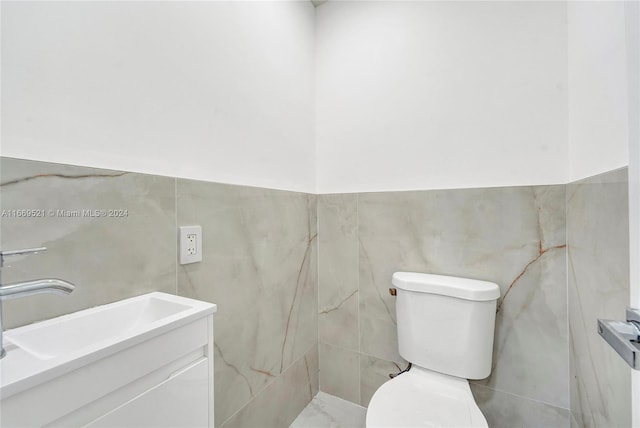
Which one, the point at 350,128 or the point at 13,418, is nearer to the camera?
the point at 13,418

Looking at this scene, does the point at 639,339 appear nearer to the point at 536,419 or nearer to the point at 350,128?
the point at 536,419

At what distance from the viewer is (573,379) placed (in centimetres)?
105

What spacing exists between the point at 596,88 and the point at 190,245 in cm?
134

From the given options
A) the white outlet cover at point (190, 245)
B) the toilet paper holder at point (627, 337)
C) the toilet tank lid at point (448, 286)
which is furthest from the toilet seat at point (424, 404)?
the white outlet cover at point (190, 245)

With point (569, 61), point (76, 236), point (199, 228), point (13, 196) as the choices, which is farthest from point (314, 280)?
point (569, 61)

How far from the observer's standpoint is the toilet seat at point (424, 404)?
0.88 meters

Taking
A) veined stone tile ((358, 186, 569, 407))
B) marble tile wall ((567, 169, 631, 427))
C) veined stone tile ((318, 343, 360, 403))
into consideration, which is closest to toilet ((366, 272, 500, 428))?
veined stone tile ((358, 186, 569, 407))

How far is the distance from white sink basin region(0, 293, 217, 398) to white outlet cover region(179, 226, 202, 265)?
0.46 ft

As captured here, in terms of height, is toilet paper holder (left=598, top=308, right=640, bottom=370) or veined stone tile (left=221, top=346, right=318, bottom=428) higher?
toilet paper holder (left=598, top=308, right=640, bottom=370)

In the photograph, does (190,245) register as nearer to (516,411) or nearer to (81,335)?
(81,335)

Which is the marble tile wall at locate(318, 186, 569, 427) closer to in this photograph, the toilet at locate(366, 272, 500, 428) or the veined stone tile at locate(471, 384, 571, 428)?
the veined stone tile at locate(471, 384, 571, 428)

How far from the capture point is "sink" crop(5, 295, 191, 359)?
557mm

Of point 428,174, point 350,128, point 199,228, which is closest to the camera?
point 199,228

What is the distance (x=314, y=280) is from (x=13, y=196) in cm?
123
